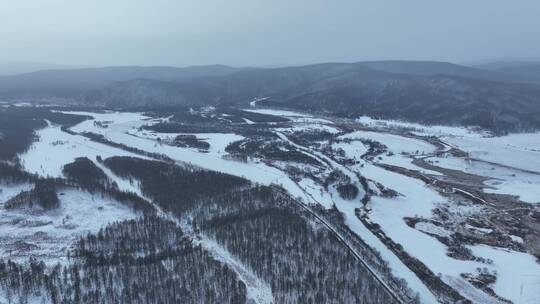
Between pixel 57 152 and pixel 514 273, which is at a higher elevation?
pixel 57 152

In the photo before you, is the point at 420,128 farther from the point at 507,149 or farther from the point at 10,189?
the point at 10,189

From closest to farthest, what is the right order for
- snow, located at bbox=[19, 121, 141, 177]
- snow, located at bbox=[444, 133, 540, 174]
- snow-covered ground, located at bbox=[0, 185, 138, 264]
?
snow-covered ground, located at bbox=[0, 185, 138, 264] < snow, located at bbox=[19, 121, 141, 177] < snow, located at bbox=[444, 133, 540, 174]

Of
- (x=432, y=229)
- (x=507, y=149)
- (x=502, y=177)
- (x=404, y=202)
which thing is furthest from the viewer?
(x=507, y=149)

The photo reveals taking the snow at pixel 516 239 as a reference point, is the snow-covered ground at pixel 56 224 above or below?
above

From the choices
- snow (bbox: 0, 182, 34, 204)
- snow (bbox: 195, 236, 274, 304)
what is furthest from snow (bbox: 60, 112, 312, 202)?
snow (bbox: 0, 182, 34, 204)

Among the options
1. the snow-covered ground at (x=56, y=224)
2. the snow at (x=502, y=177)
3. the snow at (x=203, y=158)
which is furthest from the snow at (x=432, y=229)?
the snow-covered ground at (x=56, y=224)

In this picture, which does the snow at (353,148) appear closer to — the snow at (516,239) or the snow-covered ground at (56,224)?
the snow at (516,239)

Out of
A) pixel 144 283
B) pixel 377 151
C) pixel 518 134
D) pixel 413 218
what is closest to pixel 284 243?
pixel 144 283

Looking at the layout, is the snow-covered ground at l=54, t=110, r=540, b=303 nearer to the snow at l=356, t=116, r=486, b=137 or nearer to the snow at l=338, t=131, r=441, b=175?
the snow at l=338, t=131, r=441, b=175

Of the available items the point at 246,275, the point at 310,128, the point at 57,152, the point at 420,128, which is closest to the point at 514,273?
the point at 246,275
